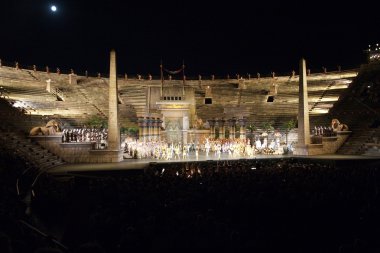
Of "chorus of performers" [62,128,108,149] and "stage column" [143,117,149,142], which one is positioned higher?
"stage column" [143,117,149,142]

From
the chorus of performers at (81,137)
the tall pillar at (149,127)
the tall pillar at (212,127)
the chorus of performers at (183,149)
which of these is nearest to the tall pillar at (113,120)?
the chorus of performers at (81,137)

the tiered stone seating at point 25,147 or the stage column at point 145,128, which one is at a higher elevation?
the stage column at point 145,128

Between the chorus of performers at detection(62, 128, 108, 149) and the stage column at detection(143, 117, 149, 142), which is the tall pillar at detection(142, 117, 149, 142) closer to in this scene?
the stage column at detection(143, 117, 149, 142)

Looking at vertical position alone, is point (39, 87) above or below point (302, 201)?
above

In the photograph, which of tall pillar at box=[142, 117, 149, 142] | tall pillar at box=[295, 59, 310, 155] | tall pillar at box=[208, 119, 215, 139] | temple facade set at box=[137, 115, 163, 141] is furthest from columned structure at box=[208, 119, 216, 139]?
tall pillar at box=[295, 59, 310, 155]

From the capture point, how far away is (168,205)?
7145 mm

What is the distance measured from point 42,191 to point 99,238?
20.1 ft

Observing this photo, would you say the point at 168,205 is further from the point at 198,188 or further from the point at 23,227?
the point at 23,227

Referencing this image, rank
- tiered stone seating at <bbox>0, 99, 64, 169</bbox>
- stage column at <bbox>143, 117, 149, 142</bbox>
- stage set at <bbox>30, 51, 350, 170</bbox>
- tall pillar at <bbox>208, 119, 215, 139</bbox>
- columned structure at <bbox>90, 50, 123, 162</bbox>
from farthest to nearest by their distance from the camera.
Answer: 1. tall pillar at <bbox>208, 119, 215, 139</bbox>
2. stage column at <bbox>143, 117, 149, 142</bbox>
3. stage set at <bbox>30, 51, 350, 170</bbox>
4. columned structure at <bbox>90, 50, 123, 162</bbox>
5. tiered stone seating at <bbox>0, 99, 64, 169</bbox>

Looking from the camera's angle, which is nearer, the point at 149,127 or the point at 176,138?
the point at 149,127

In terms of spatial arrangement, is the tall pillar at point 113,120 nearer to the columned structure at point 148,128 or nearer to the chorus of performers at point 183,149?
the chorus of performers at point 183,149

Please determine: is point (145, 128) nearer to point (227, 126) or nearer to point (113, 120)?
point (113, 120)

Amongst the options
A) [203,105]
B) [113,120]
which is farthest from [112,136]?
[203,105]

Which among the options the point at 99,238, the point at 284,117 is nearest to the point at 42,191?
the point at 99,238
